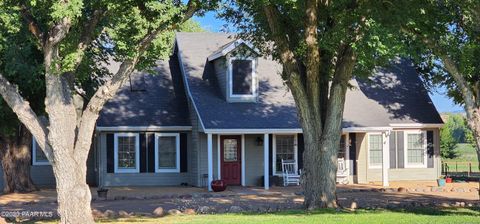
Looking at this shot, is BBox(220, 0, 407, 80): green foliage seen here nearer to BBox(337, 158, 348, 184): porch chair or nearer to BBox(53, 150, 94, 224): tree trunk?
BBox(53, 150, 94, 224): tree trunk

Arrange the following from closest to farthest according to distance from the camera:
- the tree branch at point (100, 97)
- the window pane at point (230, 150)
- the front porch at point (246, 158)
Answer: the tree branch at point (100, 97)
the front porch at point (246, 158)
the window pane at point (230, 150)

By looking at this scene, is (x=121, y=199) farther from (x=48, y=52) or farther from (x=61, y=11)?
(x=61, y=11)

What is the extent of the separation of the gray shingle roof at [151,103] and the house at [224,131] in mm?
42

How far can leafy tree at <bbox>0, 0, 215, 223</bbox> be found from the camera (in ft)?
46.3

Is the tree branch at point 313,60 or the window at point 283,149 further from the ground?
the tree branch at point 313,60

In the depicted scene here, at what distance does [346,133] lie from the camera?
2989 centimetres

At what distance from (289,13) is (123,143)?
41.3 feet

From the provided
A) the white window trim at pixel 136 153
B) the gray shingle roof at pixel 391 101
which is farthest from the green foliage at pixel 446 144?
the white window trim at pixel 136 153

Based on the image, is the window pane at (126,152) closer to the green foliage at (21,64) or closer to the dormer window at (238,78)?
the dormer window at (238,78)

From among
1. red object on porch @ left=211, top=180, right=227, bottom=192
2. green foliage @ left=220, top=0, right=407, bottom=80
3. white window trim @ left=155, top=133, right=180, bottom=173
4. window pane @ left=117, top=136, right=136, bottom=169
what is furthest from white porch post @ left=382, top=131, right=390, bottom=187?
window pane @ left=117, top=136, right=136, bottom=169

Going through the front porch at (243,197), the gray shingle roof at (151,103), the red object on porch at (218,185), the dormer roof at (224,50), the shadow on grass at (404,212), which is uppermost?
the dormer roof at (224,50)

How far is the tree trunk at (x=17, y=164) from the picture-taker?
1043 inches

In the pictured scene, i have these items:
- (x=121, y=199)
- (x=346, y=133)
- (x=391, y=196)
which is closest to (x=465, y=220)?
(x=391, y=196)

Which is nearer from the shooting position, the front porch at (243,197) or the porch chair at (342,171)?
the front porch at (243,197)
